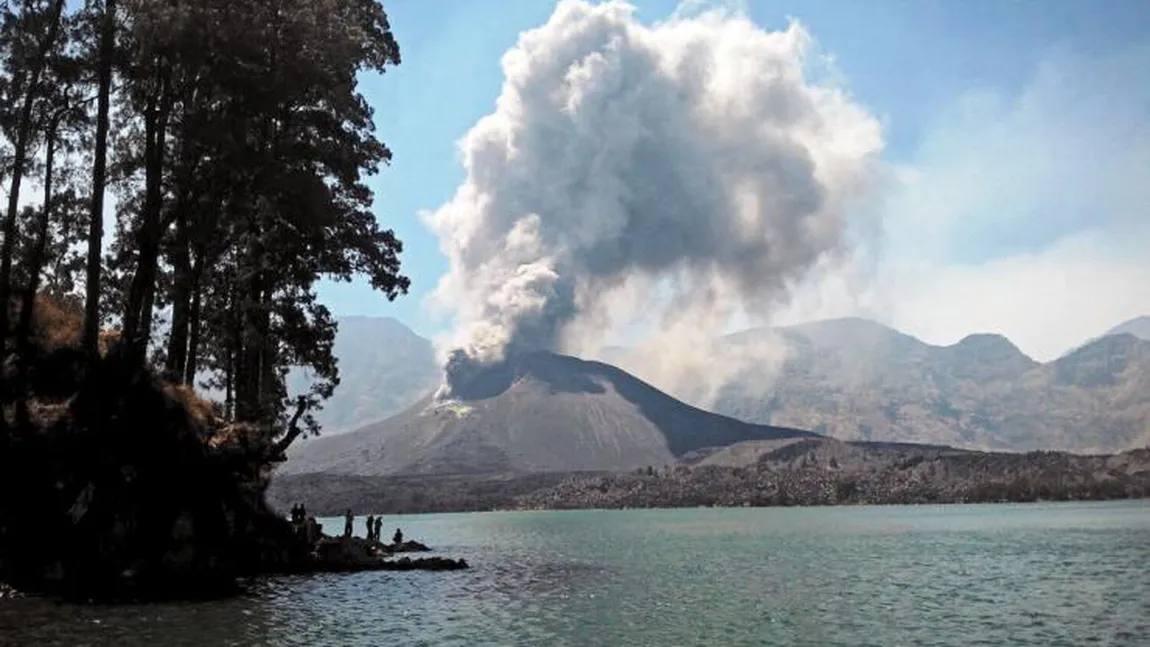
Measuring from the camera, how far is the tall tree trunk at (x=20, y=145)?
3700 centimetres

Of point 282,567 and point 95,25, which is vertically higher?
point 95,25

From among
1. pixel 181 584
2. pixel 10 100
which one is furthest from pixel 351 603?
pixel 10 100

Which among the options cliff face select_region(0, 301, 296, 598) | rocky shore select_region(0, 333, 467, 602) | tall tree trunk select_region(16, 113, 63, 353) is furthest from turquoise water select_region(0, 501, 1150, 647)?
tall tree trunk select_region(16, 113, 63, 353)

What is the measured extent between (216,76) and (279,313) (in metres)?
11.8

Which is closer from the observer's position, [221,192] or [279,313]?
[221,192]

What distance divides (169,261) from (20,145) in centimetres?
900

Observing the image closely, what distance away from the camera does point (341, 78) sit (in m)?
42.7

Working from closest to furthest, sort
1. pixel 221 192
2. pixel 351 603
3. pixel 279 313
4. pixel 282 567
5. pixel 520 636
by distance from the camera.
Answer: pixel 520 636 → pixel 351 603 → pixel 221 192 → pixel 279 313 → pixel 282 567

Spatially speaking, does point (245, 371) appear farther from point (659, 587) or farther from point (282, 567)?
point (659, 587)

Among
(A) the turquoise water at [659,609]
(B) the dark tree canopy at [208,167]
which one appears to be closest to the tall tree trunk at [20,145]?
(B) the dark tree canopy at [208,167]

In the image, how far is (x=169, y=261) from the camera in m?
45.5

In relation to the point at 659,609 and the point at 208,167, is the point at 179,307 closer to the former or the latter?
the point at 208,167


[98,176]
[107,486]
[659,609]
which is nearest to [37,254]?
[98,176]

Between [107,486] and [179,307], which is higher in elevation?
[179,307]
